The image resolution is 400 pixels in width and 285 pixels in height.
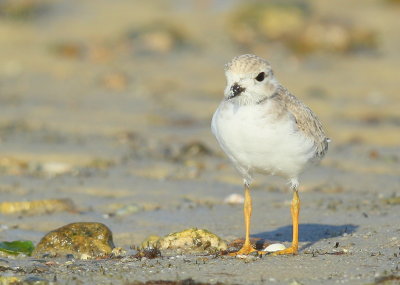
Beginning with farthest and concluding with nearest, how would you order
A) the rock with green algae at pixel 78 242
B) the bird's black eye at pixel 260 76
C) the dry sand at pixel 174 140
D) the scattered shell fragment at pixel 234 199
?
the scattered shell fragment at pixel 234 199 < the rock with green algae at pixel 78 242 < the dry sand at pixel 174 140 < the bird's black eye at pixel 260 76

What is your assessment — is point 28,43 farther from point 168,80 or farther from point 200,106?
point 200,106

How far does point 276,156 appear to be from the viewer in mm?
5512

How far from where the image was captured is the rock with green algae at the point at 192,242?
19.9 feet

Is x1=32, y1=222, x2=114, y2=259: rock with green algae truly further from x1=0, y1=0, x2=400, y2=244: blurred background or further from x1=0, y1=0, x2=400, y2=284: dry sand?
x1=0, y1=0, x2=400, y2=244: blurred background

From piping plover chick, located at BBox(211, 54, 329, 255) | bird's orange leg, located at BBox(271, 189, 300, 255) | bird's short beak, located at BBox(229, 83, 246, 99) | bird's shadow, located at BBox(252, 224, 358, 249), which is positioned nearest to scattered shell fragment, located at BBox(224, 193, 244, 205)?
bird's shadow, located at BBox(252, 224, 358, 249)

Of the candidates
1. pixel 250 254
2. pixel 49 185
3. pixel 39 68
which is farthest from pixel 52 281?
pixel 39 68

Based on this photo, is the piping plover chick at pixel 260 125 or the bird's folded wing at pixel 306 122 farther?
the bird's folded wing at pixel 306 122

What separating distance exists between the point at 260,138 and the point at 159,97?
7.84 meters

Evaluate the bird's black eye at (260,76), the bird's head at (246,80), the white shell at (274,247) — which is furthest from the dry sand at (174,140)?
the bird's black eye at (260,76)

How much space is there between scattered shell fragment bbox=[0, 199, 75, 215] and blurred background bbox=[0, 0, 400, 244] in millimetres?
18

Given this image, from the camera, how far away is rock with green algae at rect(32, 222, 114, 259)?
6172 millimetres

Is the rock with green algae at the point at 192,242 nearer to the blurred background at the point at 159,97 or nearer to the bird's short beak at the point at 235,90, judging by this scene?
the blurred background at the point at 159,97

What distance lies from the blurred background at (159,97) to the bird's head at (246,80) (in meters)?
1.84

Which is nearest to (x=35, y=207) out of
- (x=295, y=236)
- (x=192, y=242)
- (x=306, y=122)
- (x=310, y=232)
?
(x=192, y=242)
